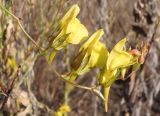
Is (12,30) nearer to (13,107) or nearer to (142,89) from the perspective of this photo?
(13,107)

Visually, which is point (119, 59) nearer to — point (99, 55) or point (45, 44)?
point (99, 55)

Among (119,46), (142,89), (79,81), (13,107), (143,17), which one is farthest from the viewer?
(79,81)

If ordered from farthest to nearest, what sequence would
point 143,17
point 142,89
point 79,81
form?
point 79,81, point 142,89, point 143,17

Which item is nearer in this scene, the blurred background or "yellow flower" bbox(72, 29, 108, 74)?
"yellow flower" bbox(72, 29, 108, 74)

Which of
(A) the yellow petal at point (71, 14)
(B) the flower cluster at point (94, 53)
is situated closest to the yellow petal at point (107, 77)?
(B) the flower cluster at point (94, 53)

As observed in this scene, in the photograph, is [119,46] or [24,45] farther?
[24,45]

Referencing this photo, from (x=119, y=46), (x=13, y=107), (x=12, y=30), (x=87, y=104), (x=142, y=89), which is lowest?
(x=87, y=104)

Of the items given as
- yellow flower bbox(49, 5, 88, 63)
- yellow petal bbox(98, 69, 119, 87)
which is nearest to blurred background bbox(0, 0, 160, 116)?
yellow flower bbox(49, 5, 88, 63)

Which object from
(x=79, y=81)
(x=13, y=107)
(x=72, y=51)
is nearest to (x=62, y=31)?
(x=13, y=107)

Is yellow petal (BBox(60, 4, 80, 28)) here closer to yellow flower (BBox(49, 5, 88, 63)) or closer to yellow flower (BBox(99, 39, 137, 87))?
yellow flower (BBox(49, 5, 88, 63))
